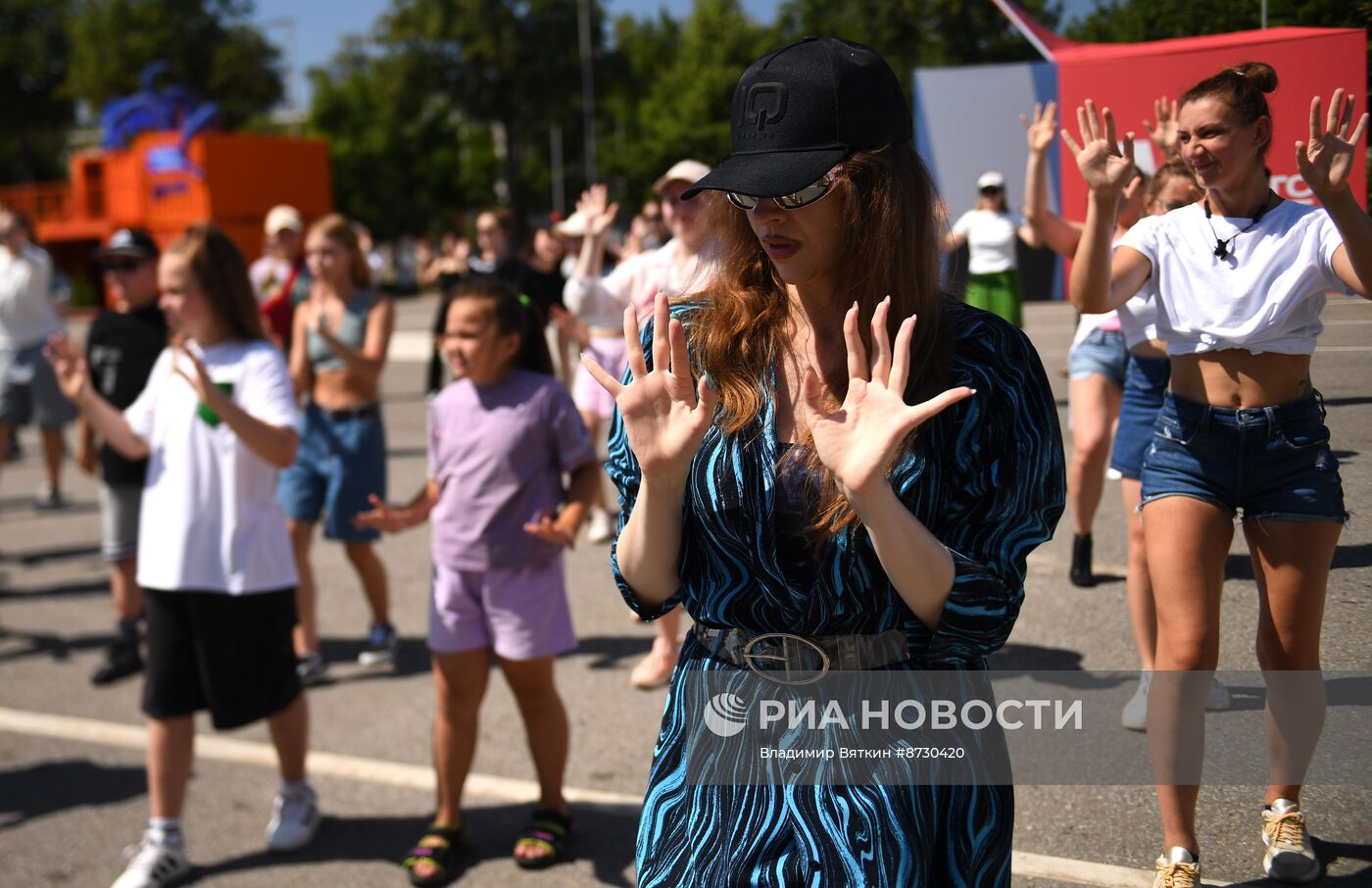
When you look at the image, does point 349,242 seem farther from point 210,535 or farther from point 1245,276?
point 1245,276

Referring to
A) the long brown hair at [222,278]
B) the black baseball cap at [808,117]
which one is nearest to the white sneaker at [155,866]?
the long brown hair at [222,278]

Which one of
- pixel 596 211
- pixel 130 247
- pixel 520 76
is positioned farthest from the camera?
pixel 520 76

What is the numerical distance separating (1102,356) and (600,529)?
3615 millimetres

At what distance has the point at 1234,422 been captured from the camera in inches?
99.9

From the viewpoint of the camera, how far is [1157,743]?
2.44m

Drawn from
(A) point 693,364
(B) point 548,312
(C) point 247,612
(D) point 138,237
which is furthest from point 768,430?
(B) point 548,312

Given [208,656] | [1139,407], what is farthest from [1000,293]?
[208,656]

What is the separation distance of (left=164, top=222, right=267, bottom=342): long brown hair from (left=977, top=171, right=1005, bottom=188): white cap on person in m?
2.49

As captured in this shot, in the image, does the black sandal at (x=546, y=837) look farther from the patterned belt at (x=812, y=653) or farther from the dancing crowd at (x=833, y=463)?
the patterned belt at (x=812, y=653)

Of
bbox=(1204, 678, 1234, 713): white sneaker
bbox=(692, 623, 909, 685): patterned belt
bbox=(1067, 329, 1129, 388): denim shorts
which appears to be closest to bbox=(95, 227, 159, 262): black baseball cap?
bbox=(1067, 329, 1129, 388): denim shorts

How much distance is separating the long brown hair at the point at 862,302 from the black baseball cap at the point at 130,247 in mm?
4072

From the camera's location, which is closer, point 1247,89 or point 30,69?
point 1247,89

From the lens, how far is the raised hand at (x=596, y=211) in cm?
536

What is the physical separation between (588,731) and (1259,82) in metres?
3.44
